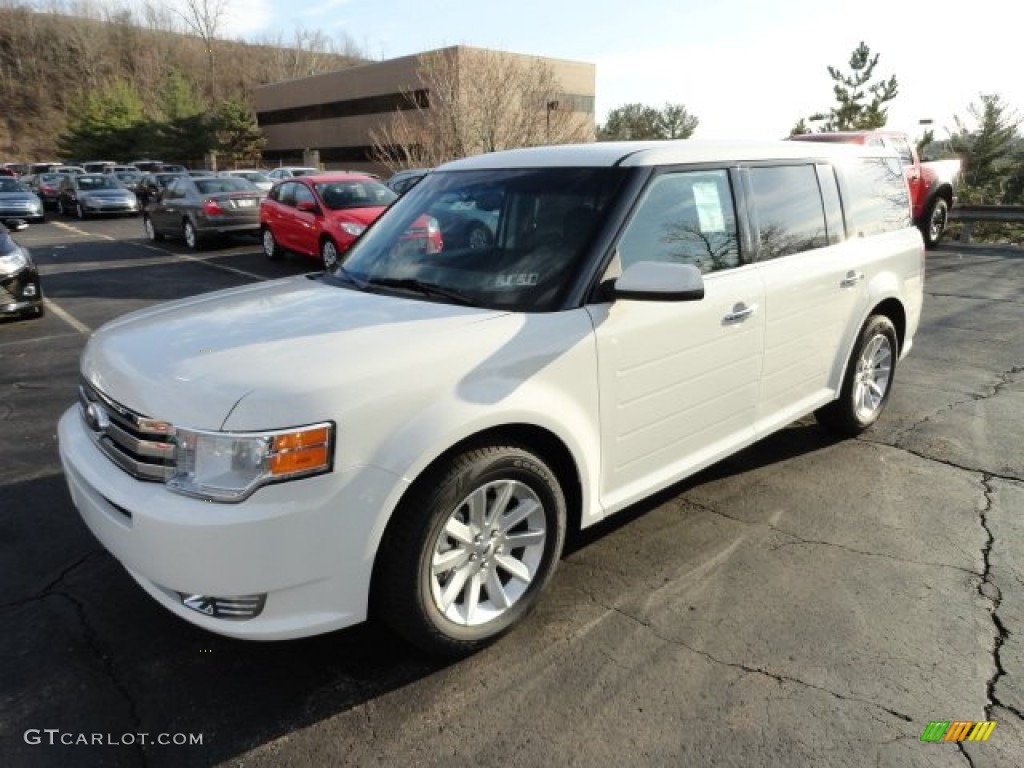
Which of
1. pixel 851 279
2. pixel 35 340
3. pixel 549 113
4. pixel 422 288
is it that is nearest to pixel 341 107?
pixel 549 113

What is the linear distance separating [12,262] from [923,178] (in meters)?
14.7

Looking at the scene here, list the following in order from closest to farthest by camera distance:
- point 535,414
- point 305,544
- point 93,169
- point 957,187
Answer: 1. point 305,544
2. point 535,414
3. point 957,187
4. point 93,169

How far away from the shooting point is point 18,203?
78.8 ft

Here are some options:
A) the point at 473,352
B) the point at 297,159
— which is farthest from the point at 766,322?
the point at 297,159

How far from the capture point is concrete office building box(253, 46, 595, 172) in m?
55.4

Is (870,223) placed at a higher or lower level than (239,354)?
higher

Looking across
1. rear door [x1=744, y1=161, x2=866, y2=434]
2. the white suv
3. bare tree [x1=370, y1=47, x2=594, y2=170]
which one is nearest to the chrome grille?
the white suv

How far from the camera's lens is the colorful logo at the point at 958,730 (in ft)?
7.40

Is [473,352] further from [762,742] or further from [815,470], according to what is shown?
Result: [815,470]

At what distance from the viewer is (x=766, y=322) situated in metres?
3.59

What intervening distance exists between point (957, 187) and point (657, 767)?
2678cm

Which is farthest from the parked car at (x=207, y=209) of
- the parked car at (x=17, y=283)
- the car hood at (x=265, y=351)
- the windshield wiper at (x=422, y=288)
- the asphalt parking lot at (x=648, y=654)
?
the windshield wiper at (x=422, y=288)

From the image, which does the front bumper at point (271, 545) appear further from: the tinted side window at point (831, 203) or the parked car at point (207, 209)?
the parked car at point (207, 209)

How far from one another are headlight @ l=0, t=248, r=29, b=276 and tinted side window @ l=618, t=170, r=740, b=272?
334 inches
